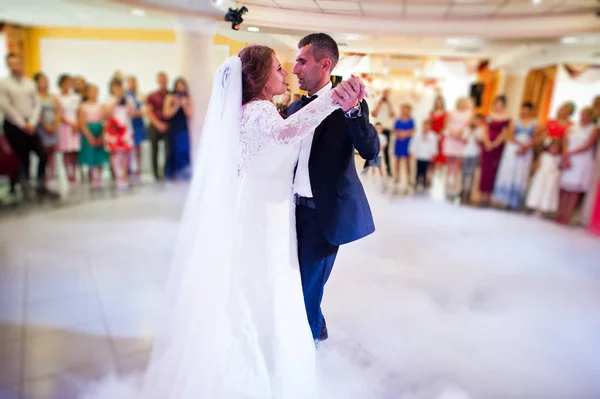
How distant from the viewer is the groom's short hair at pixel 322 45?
1.18m

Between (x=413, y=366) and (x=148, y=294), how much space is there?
161cm

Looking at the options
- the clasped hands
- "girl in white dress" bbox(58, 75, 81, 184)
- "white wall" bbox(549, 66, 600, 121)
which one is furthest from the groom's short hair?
"girl in white dress" bbox(58, 75, 81, 184)

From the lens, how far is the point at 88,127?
5102mm

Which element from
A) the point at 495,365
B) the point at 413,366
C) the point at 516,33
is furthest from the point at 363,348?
the point at 516,33

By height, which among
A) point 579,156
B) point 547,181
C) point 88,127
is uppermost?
point 579,156

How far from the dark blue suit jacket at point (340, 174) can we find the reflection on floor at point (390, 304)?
0.42ft

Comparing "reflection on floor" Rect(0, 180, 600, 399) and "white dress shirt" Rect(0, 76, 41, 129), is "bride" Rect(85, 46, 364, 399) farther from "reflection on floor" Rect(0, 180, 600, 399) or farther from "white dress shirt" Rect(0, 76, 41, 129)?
"white dress shirt" Rect(0, 76, 41, 129)

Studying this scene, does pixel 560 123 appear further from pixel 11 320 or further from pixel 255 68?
pixel 11 320

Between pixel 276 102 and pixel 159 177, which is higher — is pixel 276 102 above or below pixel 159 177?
above

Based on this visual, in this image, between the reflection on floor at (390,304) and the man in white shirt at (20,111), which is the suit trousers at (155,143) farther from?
the reflection on floor at (390,304)

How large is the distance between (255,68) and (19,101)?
3.97 meters

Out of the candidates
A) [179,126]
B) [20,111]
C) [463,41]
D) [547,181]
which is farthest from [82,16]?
[547,181]

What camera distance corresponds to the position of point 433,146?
2307 millimetres

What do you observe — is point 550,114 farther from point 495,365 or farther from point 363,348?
point 363,348
